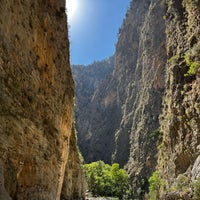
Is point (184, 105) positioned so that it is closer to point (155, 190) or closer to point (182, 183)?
point (182, 183)

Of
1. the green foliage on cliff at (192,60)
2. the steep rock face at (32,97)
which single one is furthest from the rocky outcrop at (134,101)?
the steep rock face at (32,97)

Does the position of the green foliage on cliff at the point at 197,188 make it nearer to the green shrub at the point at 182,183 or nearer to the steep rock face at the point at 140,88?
the green shrub at the point at 182,183

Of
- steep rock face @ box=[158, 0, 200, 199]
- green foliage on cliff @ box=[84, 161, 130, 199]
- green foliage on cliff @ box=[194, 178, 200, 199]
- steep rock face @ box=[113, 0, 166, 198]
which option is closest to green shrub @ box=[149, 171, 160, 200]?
steep rock face @ box=[158, 0, 200, 199]

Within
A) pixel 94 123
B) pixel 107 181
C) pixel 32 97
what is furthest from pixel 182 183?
pixel 94 123

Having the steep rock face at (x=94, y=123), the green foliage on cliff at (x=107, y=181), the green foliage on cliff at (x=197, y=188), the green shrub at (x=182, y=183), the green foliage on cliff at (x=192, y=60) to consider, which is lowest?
the green foliage on cliff at (x=197, y=188)

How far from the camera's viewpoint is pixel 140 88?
85.8 meters

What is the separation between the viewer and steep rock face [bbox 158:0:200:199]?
2138 centimetres

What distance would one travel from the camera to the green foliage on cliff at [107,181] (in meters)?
63.9

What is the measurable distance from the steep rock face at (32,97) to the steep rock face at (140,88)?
42.8 metres

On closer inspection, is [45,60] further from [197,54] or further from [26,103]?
[197,54]

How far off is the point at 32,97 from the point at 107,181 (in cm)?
5307

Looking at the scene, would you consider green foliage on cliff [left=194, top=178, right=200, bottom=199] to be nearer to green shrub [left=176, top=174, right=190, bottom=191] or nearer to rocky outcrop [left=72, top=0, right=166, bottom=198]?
green shrub [left=176, top=174, right=190, bottom=191]

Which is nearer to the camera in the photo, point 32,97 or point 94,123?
point 32,97

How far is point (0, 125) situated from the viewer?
37.5 ft
